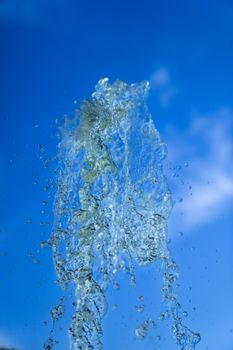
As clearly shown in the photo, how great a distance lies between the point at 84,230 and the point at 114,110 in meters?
3.82

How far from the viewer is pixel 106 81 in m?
19.7

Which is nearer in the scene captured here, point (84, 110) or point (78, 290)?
point (78, 290)

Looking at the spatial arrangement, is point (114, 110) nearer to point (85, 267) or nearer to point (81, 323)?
point (85, 267)

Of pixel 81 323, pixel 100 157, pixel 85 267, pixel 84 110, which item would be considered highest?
pixel 84 110

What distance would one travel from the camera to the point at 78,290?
18.3 m

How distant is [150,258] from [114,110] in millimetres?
4645

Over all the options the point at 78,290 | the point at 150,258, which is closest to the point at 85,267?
the point at 78,290

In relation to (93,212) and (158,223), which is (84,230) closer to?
(93,212)

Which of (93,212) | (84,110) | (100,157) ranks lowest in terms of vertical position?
(93,212)

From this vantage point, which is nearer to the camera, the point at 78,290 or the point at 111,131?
the point at 78,290

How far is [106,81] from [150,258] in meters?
5.55

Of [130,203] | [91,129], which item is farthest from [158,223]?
A: [91,129]

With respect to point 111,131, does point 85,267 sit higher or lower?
lower

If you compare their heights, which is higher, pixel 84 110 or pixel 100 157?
pixel 84 110
